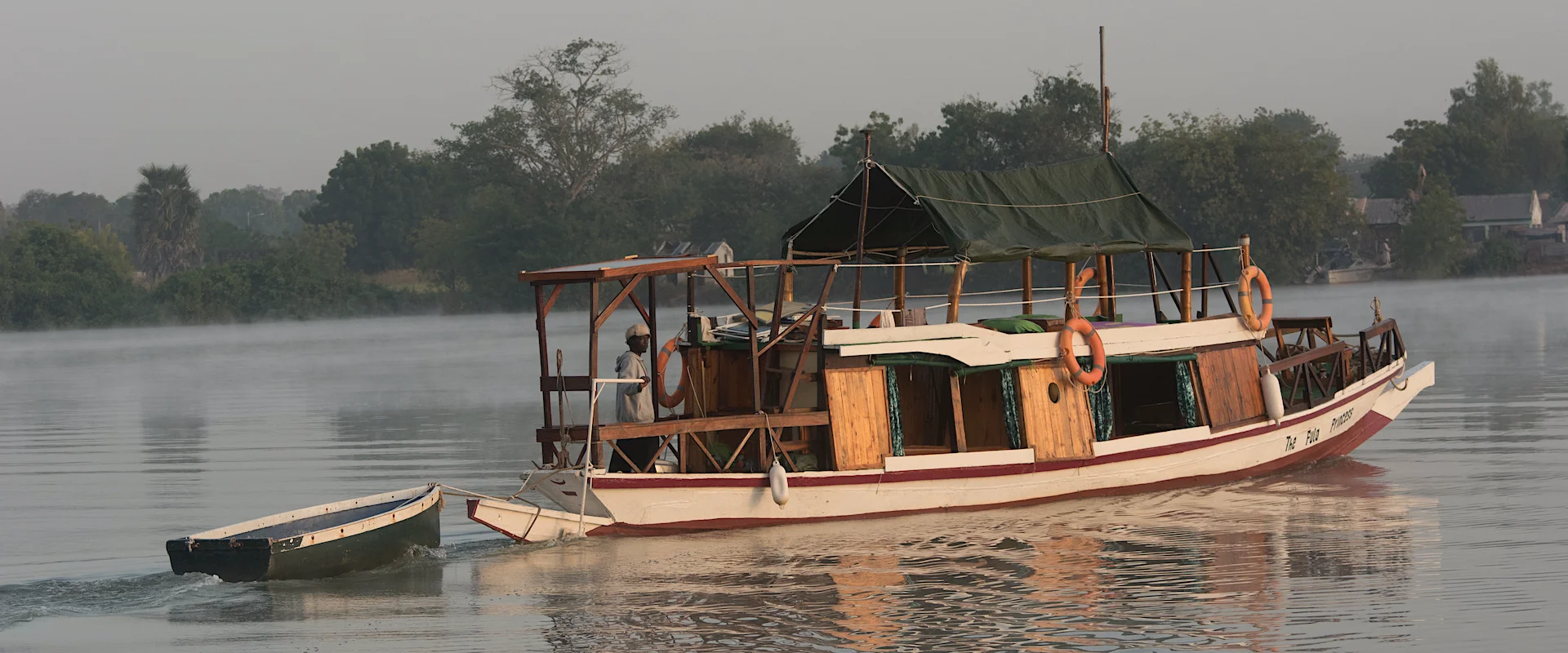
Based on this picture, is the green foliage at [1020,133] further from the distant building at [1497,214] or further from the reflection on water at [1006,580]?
the reflection on water at [1006,580]

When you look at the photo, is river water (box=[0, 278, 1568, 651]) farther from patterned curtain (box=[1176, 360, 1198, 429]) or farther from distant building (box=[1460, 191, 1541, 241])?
distant building (box=[1460, 191, 1541, 241])

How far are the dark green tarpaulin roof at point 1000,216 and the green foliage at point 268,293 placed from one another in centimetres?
7019

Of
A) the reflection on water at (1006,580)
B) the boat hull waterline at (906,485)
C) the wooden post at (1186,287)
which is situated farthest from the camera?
the wooden post at (1186,287)

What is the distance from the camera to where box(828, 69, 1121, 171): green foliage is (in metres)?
78.4

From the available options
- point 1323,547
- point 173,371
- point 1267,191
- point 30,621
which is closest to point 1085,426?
point 1323,547

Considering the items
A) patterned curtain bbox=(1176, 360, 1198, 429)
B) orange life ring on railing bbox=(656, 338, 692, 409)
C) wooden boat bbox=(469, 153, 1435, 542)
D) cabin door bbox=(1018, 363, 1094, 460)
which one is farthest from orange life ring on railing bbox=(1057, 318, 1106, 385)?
orange life ring on railing bbox=(656, 338, 692, 409)

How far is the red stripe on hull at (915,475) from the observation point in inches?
590

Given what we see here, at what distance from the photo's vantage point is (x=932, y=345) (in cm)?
1612

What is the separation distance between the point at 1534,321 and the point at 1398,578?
37997 mm

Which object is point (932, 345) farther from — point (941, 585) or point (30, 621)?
point (30, 621)

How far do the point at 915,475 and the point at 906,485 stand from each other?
14 centimetres

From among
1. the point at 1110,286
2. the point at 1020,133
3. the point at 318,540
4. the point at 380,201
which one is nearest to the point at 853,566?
the point at 318,540

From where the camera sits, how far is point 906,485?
15922 mm

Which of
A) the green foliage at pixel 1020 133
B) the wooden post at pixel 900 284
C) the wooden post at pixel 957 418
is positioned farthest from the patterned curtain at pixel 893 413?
the green foliage at pixel 1020 133
